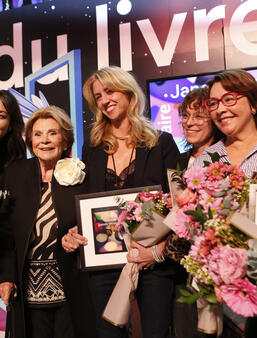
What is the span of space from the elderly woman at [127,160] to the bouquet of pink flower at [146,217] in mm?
114

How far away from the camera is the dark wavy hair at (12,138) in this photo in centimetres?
275

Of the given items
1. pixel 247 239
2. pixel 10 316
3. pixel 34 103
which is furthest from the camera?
pixel 34 103

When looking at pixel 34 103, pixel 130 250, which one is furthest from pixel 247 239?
pixel 34 103

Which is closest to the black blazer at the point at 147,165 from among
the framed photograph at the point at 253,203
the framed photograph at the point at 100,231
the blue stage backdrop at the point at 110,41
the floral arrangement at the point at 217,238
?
the framed photograph at the point at 100,231

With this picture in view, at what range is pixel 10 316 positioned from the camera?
224cm

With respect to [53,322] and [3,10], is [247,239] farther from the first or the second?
[3,10]

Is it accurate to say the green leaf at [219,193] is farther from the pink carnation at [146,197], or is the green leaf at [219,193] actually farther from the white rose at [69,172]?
the white rose at [69,172]

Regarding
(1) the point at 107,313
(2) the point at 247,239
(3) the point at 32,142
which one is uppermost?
(3) the point at 32,142

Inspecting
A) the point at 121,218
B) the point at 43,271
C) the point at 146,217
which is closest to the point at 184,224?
the point at 146,217

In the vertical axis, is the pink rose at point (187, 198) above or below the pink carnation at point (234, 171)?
below

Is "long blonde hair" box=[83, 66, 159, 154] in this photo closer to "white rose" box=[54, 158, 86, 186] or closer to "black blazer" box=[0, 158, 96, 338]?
"white rose" box=[54, 158, 86, 186]

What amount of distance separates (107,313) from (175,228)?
0.71m

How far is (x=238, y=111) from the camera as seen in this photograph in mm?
1819

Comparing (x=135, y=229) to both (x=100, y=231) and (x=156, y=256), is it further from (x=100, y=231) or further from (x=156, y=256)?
(x=100, y=231)
